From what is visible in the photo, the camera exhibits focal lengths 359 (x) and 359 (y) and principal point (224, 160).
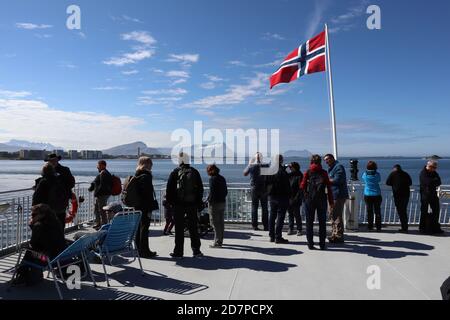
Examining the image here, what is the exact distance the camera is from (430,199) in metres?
7.86

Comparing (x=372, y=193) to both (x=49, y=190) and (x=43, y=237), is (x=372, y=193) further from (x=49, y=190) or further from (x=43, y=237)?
(x=43, y=237)

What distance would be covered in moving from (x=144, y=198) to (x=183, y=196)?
65 cm

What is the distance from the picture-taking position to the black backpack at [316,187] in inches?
256

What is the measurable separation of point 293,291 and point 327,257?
182cm

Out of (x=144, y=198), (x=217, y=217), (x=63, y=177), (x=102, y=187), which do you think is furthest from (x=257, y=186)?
(x=63, y=177)

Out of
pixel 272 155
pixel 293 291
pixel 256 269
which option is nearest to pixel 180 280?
pixel 256 269

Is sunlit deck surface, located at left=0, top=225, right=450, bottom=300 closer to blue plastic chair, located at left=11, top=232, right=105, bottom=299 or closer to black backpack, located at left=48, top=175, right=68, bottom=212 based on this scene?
blue plastic chair, located at left=11, top=232, right=105, bottom=299

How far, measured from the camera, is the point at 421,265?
215 inches

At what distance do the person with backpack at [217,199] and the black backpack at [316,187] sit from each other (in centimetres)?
156

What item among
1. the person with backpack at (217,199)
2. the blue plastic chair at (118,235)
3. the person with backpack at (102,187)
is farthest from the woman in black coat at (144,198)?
the person with backpack at (102,187)

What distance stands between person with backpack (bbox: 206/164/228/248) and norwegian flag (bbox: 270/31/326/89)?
472 centimetres

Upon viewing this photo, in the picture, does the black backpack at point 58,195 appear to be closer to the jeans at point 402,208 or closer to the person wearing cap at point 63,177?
the person wearing cap at point 63,177

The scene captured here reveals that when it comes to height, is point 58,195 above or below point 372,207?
above
